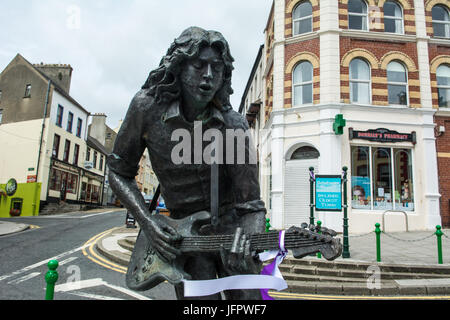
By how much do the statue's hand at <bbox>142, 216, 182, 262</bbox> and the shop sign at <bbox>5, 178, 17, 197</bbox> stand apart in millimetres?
26659

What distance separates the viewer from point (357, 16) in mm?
14805

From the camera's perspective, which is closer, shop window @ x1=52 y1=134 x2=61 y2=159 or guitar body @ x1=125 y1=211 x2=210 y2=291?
guitar body @ x1=125 y1=211 x2=210 y2=291

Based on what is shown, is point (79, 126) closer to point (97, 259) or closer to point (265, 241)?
point (97, 259)

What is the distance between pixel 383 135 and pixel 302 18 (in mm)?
6904

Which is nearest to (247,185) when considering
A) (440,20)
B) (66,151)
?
(440,20)

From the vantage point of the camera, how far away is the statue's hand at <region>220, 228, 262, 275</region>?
1335 mm

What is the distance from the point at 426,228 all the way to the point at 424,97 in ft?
19.2

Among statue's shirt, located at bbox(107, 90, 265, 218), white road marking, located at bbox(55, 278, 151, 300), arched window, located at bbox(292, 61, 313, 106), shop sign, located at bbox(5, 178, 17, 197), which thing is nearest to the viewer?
statue's shirt, located at bbox(107, 90, 265, 218)

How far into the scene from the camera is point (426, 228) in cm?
1284

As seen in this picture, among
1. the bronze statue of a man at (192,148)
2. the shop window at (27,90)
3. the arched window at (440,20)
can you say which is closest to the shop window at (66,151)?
the shop window at (27,90)

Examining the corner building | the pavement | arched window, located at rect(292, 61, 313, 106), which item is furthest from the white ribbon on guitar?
arched window, located at rect(292, 61, 313, 106)

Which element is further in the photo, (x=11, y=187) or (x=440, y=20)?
(x=11, y=187)

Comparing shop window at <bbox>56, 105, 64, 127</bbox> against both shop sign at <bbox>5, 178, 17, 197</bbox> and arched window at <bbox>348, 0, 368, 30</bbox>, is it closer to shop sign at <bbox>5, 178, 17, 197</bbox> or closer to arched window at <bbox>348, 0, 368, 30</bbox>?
shop sign at <bbox>5, 178, 17, 197</bbox>
